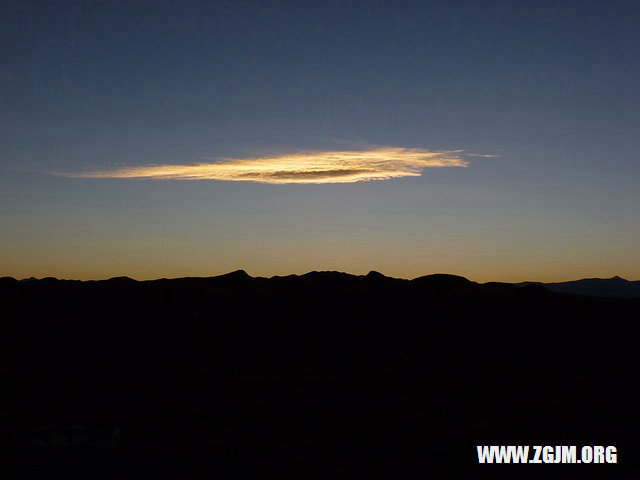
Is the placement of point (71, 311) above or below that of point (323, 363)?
above

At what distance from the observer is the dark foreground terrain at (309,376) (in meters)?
40.5

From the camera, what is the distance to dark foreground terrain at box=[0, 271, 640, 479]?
4053 cm

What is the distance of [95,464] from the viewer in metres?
37.2

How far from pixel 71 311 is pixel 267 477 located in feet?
137

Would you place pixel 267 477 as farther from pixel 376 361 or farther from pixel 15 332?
pixel 15 332

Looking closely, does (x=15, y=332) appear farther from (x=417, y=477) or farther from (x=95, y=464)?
(x=417, y=477)

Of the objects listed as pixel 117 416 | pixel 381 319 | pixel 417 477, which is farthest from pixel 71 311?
pixel 417 477

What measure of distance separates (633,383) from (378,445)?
26.1 meters

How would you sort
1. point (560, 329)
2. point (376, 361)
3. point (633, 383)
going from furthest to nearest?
point (560, 329) → point (376, 361) → point (633, 383)

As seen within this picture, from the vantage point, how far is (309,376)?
60.5 m

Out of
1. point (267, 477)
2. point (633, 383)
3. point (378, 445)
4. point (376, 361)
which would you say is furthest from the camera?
point (376, 361)

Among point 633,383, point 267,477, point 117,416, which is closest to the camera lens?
point 267,477

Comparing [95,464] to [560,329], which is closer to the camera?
[95,464]

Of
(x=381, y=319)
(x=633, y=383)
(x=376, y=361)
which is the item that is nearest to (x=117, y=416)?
(x=376, y=361)
